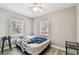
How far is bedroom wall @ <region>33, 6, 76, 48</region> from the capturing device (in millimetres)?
1208

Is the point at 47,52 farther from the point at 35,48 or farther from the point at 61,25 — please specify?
the point at 61,25

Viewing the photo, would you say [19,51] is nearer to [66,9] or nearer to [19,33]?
[19,33]

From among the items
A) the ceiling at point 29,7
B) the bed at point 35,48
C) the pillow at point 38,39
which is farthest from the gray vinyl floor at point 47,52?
the ceiling at point 29,7

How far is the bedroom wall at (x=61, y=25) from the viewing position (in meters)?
1.21

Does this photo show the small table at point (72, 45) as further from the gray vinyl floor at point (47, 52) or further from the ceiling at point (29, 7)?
the ceiling at point (29, 7)

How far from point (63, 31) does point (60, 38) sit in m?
0.13

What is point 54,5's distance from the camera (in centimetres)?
126

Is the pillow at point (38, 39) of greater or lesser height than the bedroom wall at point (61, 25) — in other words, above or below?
below

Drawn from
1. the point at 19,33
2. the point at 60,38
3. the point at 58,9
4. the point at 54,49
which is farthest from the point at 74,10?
the point at 19,33

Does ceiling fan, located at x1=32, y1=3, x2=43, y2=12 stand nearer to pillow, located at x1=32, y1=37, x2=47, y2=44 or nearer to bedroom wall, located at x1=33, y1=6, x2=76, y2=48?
bedroom wall, located at x1=33, y1=6, x2=76, y2=48

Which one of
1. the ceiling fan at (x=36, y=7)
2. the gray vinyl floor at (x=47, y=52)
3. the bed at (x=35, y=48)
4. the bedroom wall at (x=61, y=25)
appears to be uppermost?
the ceiling fan at (x=36, y=7)

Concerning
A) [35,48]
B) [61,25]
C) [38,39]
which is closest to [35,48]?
[35,48]
